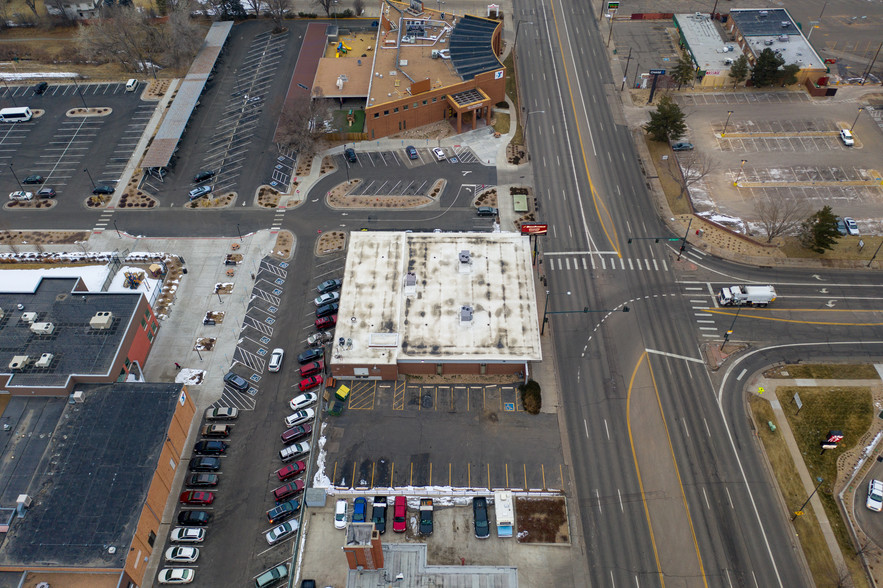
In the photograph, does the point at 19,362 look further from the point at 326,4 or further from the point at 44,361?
the point at 326,4

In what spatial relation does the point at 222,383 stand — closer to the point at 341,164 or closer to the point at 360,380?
the point at 360,380

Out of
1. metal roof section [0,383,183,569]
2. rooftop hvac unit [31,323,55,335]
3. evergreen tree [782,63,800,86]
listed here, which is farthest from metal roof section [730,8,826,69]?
rooftop hvac unit [31,323,55,335]

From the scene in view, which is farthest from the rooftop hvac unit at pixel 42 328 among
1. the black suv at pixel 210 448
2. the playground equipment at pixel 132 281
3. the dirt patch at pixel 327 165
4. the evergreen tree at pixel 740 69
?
the evergreen tree at pixel 740 69

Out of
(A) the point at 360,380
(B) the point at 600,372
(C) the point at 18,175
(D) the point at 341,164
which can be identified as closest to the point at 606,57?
(D) the point at 341,164

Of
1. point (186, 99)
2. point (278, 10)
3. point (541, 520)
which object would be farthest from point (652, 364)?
point (278, 10)

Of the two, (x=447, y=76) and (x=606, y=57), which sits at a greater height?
(x=606, y=57)

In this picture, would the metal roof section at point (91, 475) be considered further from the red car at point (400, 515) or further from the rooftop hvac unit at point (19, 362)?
the red car at point (400, 515)
